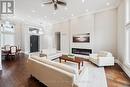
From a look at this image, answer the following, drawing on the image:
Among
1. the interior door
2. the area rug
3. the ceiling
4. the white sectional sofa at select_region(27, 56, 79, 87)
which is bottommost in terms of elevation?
the area rug

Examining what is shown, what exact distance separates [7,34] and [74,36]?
608 centimetres

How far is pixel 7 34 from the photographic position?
948 cm

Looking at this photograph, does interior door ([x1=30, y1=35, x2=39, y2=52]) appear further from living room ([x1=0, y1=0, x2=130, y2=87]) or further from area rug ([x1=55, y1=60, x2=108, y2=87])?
area rug ([x1=55, y1=60, x2=108, y2=87])

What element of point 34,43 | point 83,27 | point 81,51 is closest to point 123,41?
point 83,27

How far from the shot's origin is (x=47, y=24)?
12.7 m

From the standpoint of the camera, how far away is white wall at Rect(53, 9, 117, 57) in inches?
272

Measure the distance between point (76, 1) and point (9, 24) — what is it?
6967mm

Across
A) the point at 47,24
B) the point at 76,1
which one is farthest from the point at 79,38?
the point at 47,24

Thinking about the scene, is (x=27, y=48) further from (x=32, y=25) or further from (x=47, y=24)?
(x=47, y=24)

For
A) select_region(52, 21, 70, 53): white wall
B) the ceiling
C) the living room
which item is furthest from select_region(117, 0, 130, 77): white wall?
select_region(52, 21, 70, 53): white wall

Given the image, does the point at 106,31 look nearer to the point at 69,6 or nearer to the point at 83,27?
the point at 83,27

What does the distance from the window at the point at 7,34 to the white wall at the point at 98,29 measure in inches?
213

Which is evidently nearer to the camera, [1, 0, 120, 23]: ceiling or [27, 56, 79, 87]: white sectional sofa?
[27, 56, 79, 87]: white sectional sofa

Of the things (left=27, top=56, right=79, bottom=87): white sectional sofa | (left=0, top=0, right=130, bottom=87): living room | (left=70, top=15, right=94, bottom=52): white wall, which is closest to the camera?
(left=27, top=56, right=79, bottom=87): white sectional sofa
